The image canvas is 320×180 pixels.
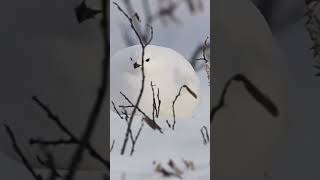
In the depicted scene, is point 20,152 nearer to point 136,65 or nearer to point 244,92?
point 136,65

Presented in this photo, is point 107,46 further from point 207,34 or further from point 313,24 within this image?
point 313,24

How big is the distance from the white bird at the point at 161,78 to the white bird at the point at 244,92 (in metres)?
0.06

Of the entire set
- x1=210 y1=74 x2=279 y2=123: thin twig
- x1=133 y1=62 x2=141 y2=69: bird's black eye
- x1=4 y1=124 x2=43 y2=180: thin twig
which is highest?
x1=133 y1=62 x2=141 y2=69: bird's black eye

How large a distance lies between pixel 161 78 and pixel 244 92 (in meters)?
0.21

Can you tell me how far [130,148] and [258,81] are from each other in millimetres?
377

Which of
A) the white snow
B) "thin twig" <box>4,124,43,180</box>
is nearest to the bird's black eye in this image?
the white snow

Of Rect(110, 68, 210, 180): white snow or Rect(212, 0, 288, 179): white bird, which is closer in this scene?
Rect(110, 68, 210, 180): white snow

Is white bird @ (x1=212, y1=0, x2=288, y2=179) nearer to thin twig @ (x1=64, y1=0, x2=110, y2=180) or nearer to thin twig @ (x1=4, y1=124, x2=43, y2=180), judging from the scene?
thin twig @ (x1=64, y1=0, x2=110, y2=180)

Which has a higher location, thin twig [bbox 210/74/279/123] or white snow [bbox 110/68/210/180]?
thin twig [bbox 210/74/279/123]

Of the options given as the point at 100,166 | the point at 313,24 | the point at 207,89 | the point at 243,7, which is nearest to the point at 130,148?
the point at 100,166

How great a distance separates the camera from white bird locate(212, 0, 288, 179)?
1.11 meters

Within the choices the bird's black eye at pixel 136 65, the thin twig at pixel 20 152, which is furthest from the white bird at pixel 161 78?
the thin twig at pixel 20 152

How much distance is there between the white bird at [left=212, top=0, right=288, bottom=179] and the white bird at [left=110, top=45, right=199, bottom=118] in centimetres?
6

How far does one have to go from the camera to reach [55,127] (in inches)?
39.5
